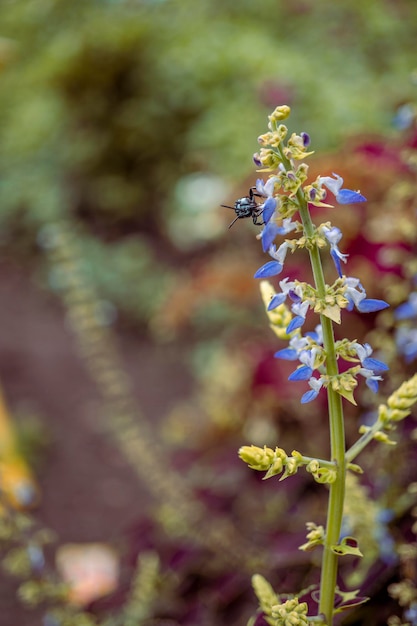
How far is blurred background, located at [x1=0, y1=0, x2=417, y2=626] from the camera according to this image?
1.31 metres

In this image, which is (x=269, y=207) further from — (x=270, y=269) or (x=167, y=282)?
A: (x=167, y=282)

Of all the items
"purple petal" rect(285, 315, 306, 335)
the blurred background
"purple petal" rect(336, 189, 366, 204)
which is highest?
the blurred background

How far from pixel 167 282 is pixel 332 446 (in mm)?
3403

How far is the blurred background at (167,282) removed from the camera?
1.31 metres

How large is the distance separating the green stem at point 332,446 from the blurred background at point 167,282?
247mm

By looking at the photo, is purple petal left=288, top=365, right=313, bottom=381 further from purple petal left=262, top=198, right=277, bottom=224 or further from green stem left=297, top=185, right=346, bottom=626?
purple petal left=262, top=198, right=277, bottom=224

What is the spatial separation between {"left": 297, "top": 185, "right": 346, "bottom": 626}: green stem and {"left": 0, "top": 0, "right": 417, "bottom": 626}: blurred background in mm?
247

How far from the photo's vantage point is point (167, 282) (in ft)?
13.3

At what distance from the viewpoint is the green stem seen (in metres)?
0.64

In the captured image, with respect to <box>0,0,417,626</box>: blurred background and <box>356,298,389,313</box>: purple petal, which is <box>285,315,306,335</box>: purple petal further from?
<box>0,0,417,626</box>: blurred background

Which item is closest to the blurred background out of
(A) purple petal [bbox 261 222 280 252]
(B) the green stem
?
(B) the green stem

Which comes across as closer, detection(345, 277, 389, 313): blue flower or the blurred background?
detection(345, 277, 389, 313): blue flower

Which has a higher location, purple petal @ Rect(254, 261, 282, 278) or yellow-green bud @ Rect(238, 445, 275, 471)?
purple petal @ Rect(254, 261, 282, 278)

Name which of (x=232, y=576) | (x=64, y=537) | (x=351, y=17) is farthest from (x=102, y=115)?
(x=232, y=576)
